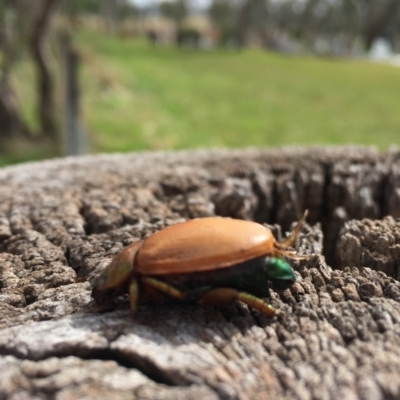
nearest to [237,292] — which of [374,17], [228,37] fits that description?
[228,37]

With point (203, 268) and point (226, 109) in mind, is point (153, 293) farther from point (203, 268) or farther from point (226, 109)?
point (226, 109)

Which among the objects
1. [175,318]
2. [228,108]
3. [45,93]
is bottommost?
[228,108]

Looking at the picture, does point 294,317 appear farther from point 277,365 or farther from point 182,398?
point 182,398

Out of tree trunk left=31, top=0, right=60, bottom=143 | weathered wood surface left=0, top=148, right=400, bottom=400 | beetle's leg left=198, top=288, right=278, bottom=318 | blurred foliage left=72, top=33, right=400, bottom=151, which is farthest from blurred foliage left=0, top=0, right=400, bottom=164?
beetle's leg left=198, top=288, right=278, bottom=318

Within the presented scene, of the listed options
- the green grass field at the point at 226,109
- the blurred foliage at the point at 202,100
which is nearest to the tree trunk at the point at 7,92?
the blurred foliage at the point at 202,100

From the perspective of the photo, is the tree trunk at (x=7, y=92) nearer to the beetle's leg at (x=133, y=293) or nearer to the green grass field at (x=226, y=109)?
the green grass field at (x=226, y=109)

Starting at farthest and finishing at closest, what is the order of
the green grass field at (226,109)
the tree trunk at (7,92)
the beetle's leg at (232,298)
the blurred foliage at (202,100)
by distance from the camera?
1. the green grass field at (226,109)
2. the blurred foliage at (202,100)
3. the tree trunk at (7,92)
4. the beetle's leg at (232,298)

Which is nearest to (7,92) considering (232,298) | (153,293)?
(153,293)
